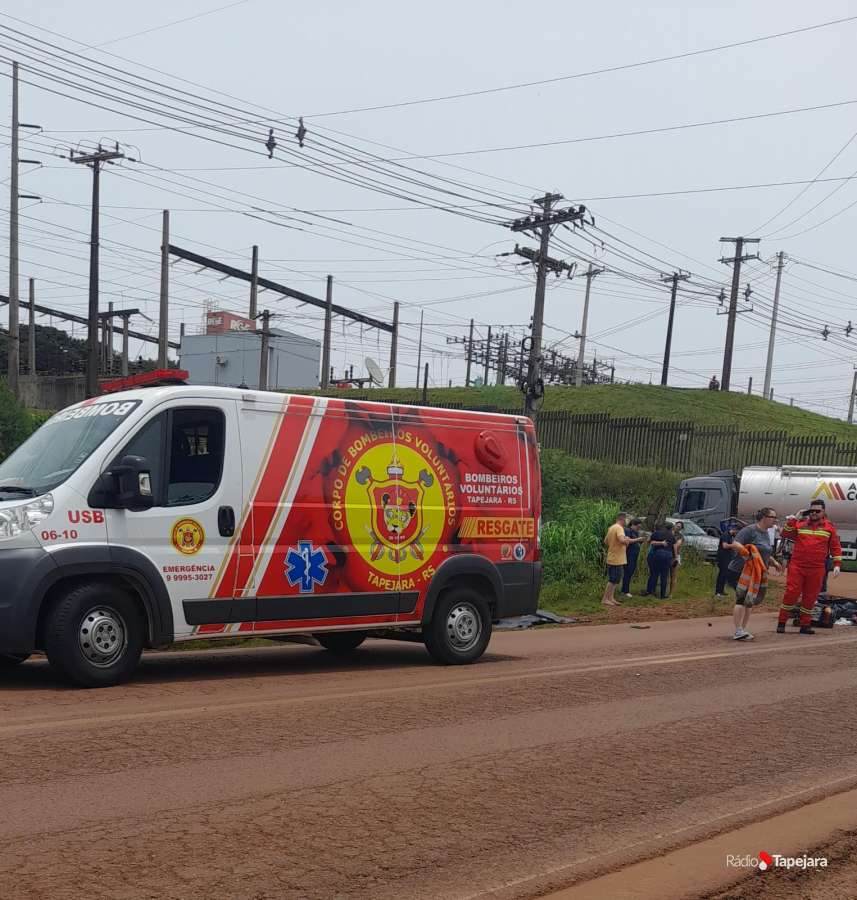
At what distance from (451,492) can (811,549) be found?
21.8 feet

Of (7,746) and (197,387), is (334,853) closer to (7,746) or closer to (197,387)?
(7,746)

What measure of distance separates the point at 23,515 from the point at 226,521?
5.72 ft

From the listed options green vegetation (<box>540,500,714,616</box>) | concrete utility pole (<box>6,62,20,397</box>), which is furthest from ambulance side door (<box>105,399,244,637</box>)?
concrete utility pole (<box>6,62,20,397</box>)

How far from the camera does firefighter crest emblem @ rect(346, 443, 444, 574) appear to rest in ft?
35.7

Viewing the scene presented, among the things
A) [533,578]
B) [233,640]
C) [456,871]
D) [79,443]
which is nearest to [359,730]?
[456,871]

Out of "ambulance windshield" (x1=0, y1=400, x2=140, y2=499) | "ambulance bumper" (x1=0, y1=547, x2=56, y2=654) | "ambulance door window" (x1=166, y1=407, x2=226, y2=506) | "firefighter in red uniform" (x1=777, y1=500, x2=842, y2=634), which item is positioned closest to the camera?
"ambulance bumper" (x1=0, y1=547, x2=56, y2=654)

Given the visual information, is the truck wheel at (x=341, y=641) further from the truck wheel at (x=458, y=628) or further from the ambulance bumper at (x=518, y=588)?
the ambulance bumper at (x=518, y=588)

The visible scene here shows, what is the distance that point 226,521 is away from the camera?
9.97 m

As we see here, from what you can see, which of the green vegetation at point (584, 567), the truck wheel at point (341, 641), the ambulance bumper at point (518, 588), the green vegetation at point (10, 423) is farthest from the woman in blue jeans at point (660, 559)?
the green vegetation at point (10, 423)

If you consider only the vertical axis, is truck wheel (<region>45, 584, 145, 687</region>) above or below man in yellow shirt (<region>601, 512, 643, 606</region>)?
above

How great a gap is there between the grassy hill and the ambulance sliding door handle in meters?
39.9

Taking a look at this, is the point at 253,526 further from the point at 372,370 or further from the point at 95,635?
the point at 372,370

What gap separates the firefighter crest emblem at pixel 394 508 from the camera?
35.7 ft

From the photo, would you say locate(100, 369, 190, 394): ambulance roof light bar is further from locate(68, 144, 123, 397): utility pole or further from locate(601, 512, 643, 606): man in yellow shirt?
locate(68, 144, 123, 397): utility pole
